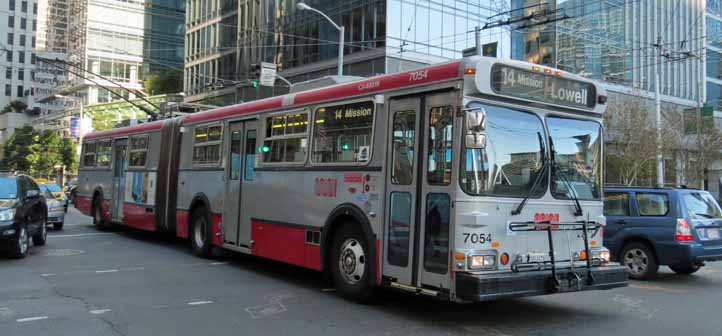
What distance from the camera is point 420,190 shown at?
7512 mm

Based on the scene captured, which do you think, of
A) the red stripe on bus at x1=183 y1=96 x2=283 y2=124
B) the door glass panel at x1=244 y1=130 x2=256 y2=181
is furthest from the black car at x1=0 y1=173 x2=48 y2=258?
the door glass panel at x1=244 y1=130 x2=256 y2=181

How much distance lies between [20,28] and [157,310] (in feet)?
436

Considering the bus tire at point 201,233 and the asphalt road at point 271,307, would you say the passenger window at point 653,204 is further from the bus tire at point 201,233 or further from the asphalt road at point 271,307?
the bus tire at point 201,233

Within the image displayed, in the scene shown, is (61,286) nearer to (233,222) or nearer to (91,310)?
(91,310)

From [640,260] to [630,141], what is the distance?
17.8 m

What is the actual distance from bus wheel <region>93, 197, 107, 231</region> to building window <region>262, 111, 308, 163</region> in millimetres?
10046

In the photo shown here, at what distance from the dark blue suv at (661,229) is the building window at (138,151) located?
11.4 meters

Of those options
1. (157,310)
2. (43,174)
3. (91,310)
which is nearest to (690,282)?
(157,310)

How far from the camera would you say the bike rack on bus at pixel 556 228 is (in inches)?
283

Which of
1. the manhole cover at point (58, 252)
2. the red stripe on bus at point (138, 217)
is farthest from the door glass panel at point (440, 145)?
the red stripe on bus at point (138, 217)

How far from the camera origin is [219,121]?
12695 mm

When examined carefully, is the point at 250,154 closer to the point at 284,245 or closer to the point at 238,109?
the point at 238,109

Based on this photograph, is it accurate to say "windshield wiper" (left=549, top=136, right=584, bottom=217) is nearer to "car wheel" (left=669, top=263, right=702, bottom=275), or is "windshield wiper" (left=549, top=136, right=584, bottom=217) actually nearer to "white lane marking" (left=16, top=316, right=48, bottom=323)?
"car wheel" (left=669, top=263, right=702, bottom=275)

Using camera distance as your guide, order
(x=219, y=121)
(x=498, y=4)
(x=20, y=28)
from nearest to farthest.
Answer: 1. (x=219, y=121)
2. (x=498, y=4)
3. (x=20, y=28)
